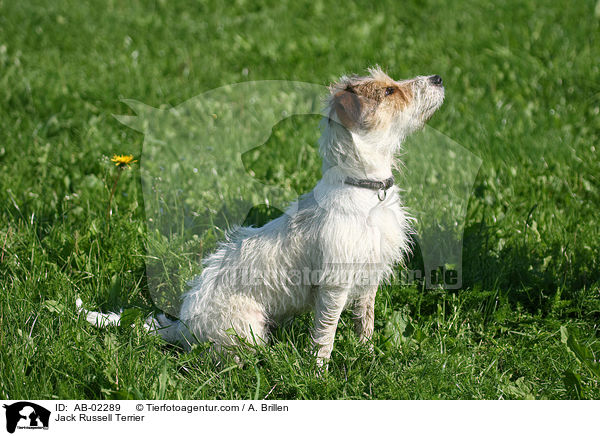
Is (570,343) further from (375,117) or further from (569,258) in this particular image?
(375,117)

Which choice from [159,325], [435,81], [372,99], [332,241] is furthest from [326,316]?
[435,81]

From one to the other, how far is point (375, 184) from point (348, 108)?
17.5 inches

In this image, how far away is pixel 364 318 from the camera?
3959 mm

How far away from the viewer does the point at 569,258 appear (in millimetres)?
4527

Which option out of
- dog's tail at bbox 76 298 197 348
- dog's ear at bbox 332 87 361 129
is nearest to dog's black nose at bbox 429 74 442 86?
dog's ear at bbox 332 87 361 129

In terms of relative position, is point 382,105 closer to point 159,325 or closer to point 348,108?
point 348,108

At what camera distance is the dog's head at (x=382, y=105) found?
11.2ft

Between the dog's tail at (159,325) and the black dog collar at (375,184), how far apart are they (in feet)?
4.41

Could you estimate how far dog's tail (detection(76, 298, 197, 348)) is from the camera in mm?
3811
